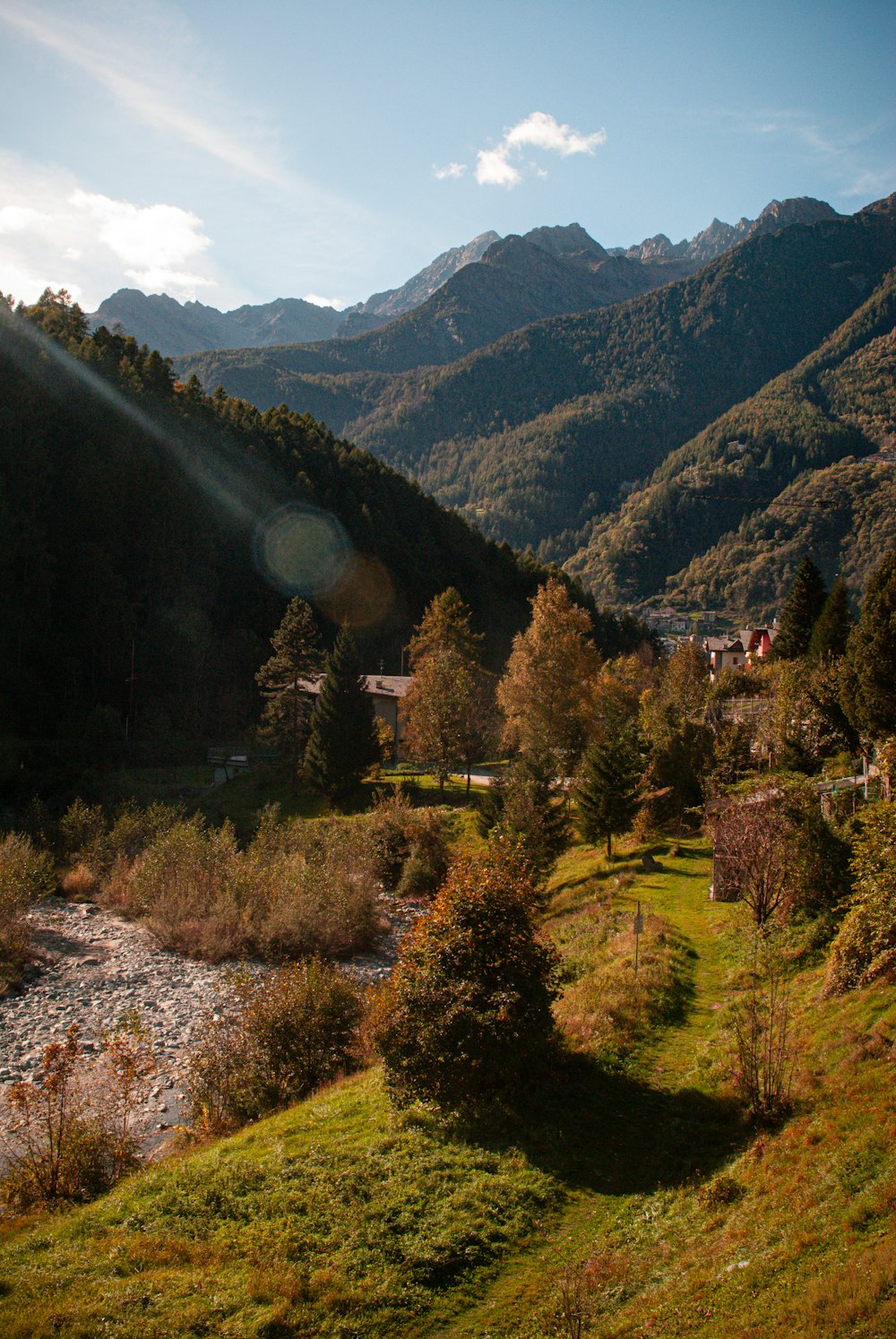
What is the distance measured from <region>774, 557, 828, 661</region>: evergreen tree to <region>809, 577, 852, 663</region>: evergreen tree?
542cm

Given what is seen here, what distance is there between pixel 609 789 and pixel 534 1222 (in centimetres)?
2241

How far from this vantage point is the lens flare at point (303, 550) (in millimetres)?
101875

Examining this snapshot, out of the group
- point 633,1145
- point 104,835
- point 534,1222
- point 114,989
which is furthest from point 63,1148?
point 104,835

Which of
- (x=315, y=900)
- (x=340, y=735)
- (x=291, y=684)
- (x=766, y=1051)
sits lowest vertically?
(x=315, y=900)

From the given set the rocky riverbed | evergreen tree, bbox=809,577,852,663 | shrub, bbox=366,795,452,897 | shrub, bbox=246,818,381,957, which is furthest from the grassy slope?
evergreen tree, bbox=809,577,852,663

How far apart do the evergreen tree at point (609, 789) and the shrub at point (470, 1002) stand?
18.1 metres

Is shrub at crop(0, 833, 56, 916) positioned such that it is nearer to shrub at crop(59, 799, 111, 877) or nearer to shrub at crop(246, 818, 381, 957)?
shrub at crop(59, 799, 111, 877)

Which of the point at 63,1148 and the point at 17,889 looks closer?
the point at 63,1148

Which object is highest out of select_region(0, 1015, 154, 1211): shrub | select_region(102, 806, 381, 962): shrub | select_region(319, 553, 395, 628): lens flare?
select_region(319, 553, 395, 628): lens flare

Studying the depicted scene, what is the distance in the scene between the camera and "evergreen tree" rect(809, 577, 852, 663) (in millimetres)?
46219

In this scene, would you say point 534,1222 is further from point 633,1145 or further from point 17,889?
point 17,889

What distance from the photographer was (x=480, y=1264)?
10.5m

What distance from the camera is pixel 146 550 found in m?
82.6

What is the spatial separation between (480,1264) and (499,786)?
2882cm
